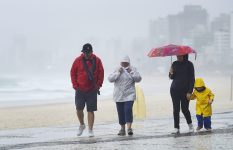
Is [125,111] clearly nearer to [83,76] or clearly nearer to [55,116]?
[83,76]

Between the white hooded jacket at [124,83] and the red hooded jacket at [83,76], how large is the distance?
0.23 metres

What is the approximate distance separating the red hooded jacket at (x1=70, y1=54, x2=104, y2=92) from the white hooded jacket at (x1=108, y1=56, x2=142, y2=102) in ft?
0.76

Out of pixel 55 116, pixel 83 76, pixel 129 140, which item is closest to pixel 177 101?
pixel 129 140

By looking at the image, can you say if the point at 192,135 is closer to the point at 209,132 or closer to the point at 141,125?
the point at 209,132

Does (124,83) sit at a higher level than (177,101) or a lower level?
higher

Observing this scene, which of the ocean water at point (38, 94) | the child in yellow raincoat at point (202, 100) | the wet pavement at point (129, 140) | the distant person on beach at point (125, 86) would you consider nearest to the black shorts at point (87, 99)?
the distant person on beach at point (125, 86)

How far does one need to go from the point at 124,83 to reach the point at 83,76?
76 centimetres

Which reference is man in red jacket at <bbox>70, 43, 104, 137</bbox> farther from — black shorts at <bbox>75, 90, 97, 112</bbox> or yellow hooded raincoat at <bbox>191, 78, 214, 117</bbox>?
yellow hooded raincoat at <bbox>191, 78, 214, 117</bbox>

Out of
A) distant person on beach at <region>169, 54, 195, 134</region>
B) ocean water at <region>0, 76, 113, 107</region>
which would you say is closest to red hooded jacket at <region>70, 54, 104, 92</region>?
distant person on beach at <region>169, 54, 195, 134</region>

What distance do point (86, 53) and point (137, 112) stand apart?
5195 mm

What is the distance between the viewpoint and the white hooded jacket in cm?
1198

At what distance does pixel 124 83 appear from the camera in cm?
1204

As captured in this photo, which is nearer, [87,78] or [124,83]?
[87,78]

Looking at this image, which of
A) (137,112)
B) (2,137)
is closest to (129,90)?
(2,137)
